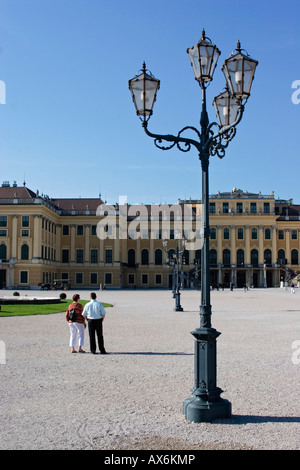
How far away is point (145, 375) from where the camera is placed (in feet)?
27.4

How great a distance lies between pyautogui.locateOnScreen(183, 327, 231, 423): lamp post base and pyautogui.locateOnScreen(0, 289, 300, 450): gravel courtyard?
12cm

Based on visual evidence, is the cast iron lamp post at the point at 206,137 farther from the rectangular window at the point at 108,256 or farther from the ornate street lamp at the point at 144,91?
the rectangular window at the point at 108,256

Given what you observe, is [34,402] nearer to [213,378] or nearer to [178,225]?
[213,378]

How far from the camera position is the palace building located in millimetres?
69062

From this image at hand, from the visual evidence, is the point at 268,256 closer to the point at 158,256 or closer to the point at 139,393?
the point at 158,256

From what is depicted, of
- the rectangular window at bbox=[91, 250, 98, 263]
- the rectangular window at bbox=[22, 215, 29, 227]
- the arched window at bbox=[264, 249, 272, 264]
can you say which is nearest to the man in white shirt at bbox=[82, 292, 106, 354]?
the rectangular window at bbox=[22, 215, 29, 227]

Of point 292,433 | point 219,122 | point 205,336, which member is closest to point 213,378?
point 205,336

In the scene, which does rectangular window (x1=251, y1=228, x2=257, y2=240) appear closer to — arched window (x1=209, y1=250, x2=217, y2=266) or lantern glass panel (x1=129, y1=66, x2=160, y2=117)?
arched window (x1=209, y1=250, x2=217, y2=266)

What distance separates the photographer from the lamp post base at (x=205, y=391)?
5.85m

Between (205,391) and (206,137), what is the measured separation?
3176mm

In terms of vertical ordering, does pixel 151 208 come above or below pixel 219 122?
above

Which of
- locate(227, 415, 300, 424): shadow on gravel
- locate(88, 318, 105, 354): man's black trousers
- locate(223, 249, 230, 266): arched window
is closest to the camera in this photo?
locate(227, 415, 300, 424): shadow on gravel

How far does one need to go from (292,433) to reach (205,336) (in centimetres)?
143

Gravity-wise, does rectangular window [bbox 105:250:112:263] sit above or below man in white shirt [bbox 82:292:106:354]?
above
